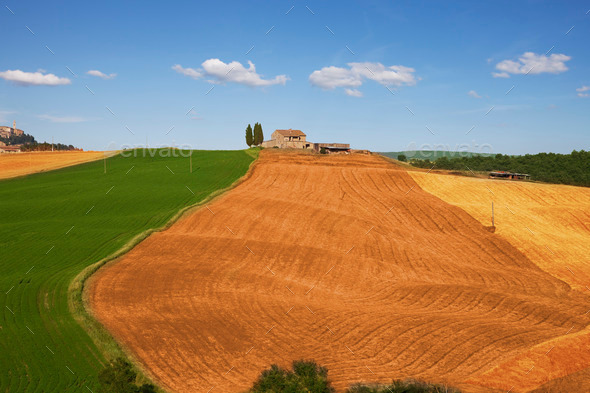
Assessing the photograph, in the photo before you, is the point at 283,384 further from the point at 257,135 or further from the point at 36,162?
the point at 257,135

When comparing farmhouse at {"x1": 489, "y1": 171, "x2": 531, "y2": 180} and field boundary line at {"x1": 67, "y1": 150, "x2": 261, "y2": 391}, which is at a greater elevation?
farmhouse at {"x1": 489, "y1": 171, "x2": 531, "y2": 180}

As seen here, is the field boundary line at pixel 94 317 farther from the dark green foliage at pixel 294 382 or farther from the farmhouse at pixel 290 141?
the farmhouse at pixel 290 141

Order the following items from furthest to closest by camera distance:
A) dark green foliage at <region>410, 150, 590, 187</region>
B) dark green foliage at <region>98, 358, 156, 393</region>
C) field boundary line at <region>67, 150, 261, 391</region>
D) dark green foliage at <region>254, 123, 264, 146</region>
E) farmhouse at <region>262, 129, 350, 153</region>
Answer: dark green foliage at <region>254, 123, 264, 146</region> < farmhouse at <region>262, 129, 350, 153</region> < dark green foliage at <region>410, 150, 590, 187</region> < field boundary line at <region>67, 150, 261, 391</region> < dark green foliage at <region>98, 358, 156, 393</region>

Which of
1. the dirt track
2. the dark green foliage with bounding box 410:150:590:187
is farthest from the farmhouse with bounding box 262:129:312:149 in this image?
the dirt track

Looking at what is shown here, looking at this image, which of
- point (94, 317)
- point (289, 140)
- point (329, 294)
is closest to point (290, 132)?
point (289, 140)

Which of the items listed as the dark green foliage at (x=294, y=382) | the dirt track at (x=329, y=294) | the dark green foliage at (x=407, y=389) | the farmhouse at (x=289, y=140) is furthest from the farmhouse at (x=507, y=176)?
the dark green foliage at (x=294, y=382)

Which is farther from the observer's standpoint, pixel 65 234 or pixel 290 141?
pixel 290 141

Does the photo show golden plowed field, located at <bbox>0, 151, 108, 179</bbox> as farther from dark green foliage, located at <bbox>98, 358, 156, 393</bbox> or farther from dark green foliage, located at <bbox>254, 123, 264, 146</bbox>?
dark green foliage, located at <bbox>98, 358, 156, 393</bbox>
